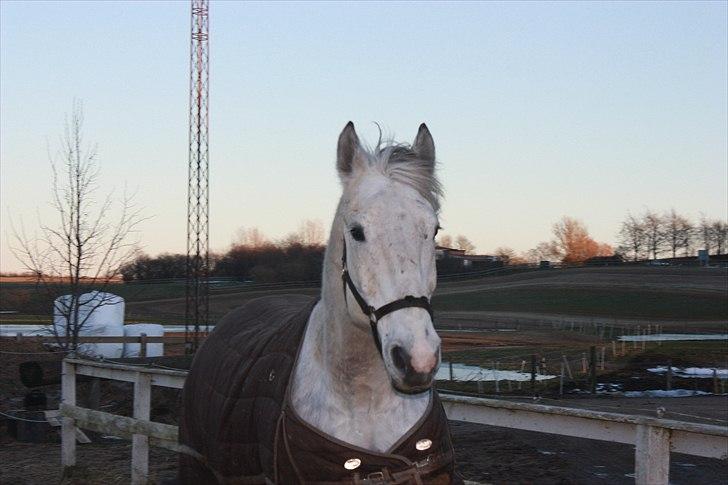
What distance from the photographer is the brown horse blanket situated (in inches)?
134

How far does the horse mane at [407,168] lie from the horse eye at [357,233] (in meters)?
0.34

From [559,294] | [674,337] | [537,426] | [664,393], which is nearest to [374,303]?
[537,426]

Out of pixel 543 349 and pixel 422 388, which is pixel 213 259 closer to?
pixel 543 349

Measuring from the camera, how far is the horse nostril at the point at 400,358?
113 inches

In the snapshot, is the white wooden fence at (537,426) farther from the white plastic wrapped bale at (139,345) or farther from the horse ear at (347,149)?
the white plastic wrapped bale at (139,345)

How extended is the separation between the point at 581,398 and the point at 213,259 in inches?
1741

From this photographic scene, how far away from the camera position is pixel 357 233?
330 cm

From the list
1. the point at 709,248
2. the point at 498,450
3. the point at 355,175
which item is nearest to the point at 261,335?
the point at 355,175

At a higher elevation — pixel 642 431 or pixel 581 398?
pixel 642 431

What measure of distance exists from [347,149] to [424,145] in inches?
14.1

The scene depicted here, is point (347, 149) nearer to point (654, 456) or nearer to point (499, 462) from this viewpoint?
point (654, 456)

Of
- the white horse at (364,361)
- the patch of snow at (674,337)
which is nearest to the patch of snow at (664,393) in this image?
the white horse at (364,361)

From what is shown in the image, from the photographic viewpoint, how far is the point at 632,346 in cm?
3459

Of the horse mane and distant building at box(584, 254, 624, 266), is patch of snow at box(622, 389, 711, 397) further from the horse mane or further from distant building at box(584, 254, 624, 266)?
distant building at box(584, 254, 624, 266)
